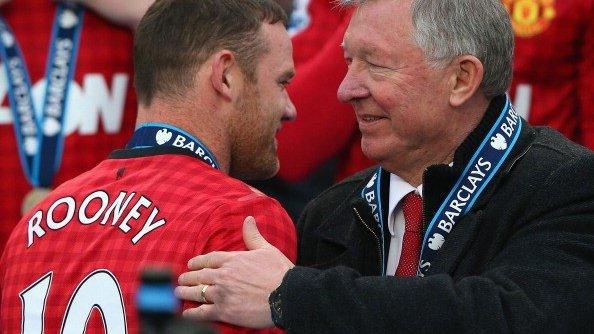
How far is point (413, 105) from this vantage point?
11.8ft

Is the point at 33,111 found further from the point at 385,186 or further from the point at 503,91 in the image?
the point at 503,91

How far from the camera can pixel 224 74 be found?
11.7 feet

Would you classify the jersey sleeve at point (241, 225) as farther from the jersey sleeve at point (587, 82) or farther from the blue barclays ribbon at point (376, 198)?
the jersey sleeve at point (587, 82)

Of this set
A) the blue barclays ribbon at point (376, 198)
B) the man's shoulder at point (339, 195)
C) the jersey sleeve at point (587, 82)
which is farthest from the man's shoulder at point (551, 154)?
the jersey sleeve at point (587, 82)

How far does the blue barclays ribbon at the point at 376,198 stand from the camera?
144 inches

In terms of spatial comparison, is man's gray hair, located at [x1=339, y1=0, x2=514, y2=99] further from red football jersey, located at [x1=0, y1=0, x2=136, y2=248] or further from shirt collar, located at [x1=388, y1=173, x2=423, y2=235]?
red football jersey, located at [x1=0, y1=0, x2=136, y2=248]

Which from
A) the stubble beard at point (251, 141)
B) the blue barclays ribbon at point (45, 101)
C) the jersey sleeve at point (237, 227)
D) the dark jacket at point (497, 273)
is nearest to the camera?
the dark jacket at point (497, 273)

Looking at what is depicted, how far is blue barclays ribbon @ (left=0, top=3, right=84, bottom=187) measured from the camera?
4.75 meters

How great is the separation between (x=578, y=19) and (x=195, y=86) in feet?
5.60

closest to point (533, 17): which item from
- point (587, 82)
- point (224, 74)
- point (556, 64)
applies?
point (556, 64)

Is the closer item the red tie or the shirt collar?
the red tie

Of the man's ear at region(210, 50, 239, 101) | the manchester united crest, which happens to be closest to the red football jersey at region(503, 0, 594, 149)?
the manchester united crest

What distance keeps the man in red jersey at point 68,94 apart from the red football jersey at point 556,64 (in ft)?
4.43

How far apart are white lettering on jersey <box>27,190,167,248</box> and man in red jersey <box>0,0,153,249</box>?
1.28 meters
